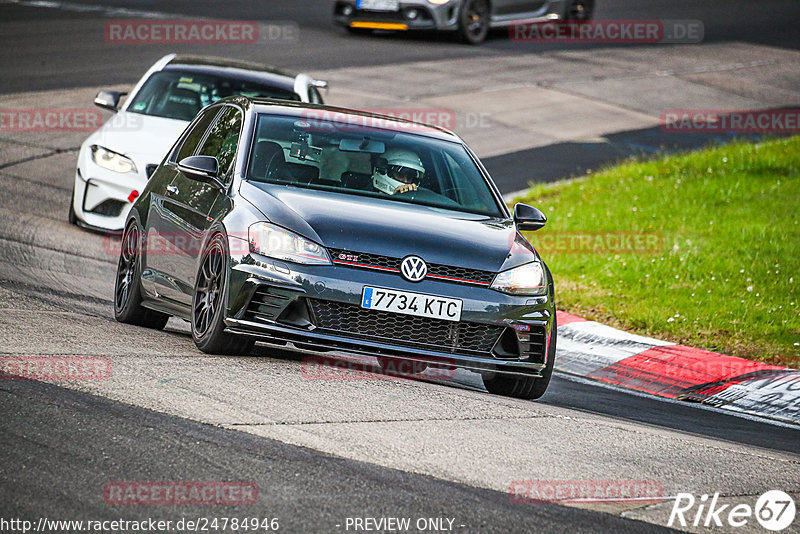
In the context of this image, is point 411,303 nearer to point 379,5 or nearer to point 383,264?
point 383,264

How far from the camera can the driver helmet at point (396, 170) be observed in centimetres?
816

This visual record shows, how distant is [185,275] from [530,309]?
2143 millimetres

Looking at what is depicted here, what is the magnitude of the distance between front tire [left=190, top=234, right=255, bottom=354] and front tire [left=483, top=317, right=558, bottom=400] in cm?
162

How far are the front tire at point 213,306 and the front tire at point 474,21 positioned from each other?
18802 mm

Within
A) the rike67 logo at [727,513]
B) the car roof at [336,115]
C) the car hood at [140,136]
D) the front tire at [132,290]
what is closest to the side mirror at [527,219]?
the car roof at [336,115]

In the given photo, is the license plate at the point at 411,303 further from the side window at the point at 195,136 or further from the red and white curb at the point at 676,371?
the red and white curb at the point at 676,371

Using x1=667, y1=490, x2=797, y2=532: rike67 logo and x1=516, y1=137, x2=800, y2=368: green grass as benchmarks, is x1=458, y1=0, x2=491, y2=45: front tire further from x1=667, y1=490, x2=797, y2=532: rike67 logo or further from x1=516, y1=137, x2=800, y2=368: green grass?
x1=667, y1=490, x2=797, y2=532: rike67 logo

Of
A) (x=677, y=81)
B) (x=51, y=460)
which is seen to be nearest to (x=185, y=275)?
(x=51, y=460)

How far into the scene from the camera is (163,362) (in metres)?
7.02

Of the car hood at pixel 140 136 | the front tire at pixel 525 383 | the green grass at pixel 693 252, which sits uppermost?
the front tire at pixel 525 383

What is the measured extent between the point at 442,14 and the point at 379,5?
1.27 m

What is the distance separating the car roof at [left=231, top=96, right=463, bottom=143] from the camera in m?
8.55

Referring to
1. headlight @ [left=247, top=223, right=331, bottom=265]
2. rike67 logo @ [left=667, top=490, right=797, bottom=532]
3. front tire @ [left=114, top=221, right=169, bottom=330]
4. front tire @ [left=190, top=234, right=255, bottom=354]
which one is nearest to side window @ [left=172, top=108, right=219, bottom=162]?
front tire @ [left=114, top=221, right=169, bottom=330]

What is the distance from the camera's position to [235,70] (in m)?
13.6
